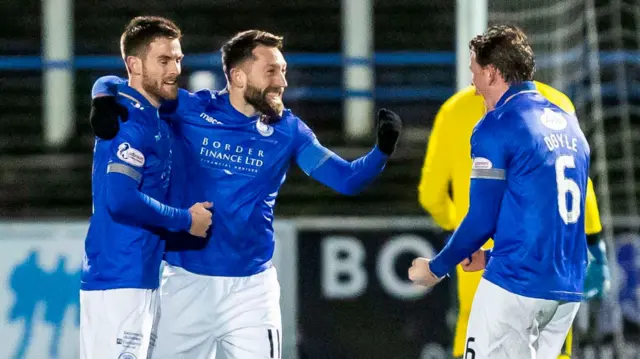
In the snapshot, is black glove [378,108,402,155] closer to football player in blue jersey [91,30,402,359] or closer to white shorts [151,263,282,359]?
football player in blue jersey [91,30,402,359]

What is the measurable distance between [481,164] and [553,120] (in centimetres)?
31

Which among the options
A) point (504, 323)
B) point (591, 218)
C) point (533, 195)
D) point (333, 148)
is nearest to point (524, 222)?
point (533, 195)

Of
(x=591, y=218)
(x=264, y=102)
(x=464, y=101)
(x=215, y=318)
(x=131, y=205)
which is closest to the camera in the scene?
(x=131, y=205)

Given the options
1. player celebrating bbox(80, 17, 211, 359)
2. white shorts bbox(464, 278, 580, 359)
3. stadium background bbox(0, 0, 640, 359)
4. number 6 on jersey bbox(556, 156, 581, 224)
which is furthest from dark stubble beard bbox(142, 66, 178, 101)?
stadium background bbox(0, 0, 640, 359)

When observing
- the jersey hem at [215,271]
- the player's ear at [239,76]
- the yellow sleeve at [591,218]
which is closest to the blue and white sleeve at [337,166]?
the player's ear at [239,76]

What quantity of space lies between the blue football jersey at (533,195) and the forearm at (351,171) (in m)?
0.59

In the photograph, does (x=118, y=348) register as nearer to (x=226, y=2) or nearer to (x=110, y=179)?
(x=110, y=179)

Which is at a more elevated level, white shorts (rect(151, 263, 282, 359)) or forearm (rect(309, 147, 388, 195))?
forearm (rect(309, 147, 388, 195))

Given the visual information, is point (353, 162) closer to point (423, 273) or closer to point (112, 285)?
point (423, 273)

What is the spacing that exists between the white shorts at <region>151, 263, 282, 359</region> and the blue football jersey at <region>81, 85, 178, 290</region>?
0.27 metres

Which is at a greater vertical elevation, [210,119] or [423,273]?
[210,119]

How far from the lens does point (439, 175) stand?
19.4 feet

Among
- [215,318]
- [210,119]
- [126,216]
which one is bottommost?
[215,318]

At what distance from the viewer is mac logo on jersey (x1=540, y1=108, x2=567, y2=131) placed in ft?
15.2
